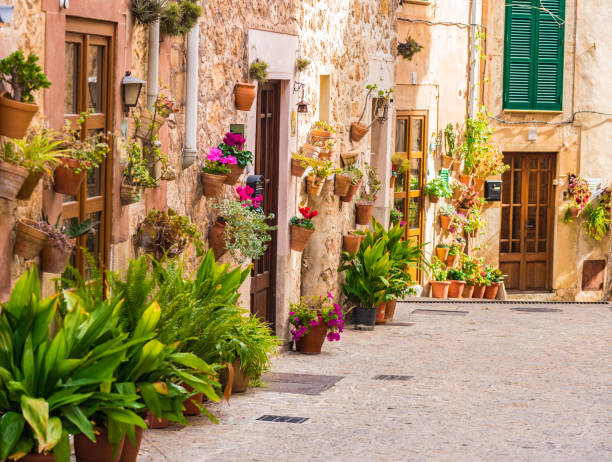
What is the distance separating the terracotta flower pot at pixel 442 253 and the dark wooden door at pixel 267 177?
6.62 metres

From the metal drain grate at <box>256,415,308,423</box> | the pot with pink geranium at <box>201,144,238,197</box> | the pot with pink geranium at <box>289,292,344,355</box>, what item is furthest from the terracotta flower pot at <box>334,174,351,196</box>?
the metal drain grate at <box>256,415,308,423</box>

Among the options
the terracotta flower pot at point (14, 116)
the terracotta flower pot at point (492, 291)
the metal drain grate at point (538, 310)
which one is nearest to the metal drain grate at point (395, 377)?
the terracotta flower pot at point (14, 116)

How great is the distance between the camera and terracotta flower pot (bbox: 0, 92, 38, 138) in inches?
176

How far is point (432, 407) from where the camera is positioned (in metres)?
6.73

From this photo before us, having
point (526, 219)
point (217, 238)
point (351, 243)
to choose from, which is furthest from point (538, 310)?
point (217, 238)

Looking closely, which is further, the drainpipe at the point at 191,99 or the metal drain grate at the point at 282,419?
the drainpipe at the point at 191,99

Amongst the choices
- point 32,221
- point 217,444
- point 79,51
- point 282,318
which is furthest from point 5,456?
point 282,318

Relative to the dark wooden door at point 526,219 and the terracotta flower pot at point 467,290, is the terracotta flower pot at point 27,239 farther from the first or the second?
the dark wooden door at point 526,219

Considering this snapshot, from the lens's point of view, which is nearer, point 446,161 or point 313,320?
point 313,320

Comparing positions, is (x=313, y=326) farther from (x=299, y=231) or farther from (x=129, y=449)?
(x=129, y=449)

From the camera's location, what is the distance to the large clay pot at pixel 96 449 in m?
4.54

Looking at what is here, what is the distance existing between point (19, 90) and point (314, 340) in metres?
5.11

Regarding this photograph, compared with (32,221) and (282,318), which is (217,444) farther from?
(282,318)

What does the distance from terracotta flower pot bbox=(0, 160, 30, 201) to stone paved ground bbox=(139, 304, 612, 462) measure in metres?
1.51
